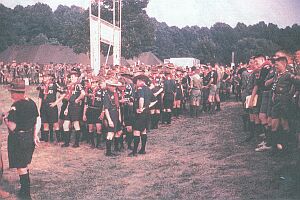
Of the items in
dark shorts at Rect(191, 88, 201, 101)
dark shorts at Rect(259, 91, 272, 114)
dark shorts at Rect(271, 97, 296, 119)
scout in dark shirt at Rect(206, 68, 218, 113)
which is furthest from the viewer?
scout in dark shirt at Rect(206, 68, 218, 113)

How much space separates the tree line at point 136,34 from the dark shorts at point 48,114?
1461 centimetres

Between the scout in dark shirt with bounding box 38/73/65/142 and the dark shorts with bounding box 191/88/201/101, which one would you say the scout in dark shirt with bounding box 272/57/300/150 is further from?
the dark shorts with bounding box 191/88/201/101

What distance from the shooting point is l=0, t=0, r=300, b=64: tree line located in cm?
3445

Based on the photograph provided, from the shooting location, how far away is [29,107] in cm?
646

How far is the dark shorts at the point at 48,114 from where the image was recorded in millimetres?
10891

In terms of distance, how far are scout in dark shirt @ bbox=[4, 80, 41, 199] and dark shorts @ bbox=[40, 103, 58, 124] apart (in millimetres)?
4472

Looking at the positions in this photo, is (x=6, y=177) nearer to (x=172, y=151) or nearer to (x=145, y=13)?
(x=172, y=151)

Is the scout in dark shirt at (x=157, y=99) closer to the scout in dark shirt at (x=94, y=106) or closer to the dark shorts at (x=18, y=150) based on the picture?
the scout in dark shirt at (x=94, y=106)

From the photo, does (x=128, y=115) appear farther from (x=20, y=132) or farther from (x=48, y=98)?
(x=20, y=132)

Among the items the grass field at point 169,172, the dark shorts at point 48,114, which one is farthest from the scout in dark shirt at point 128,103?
the dark shorts at point 48,114

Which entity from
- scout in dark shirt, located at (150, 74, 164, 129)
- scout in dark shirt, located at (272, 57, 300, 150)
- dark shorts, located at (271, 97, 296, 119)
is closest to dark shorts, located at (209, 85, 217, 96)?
scout in dark shirt, located at (150, 74, 164, 129)

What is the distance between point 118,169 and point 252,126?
3953mm

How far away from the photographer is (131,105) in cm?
1059

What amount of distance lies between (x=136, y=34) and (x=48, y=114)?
3154 cm
